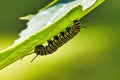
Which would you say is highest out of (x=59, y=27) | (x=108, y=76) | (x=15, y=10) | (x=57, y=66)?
(x=15, y=10)

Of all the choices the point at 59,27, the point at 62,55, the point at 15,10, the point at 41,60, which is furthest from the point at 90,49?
the point at 59,27

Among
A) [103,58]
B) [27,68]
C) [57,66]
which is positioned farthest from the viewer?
[103,58]

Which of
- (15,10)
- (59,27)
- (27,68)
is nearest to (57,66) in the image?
(27,68)

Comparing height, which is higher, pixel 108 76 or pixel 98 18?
pixel 98 18

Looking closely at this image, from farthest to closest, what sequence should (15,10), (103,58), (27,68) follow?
(15,10), (103,58), (27,68)

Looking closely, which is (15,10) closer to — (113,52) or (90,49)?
(90,49)

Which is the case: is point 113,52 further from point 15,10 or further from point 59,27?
point 59,27

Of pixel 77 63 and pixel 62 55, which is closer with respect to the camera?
pixel 62 55
